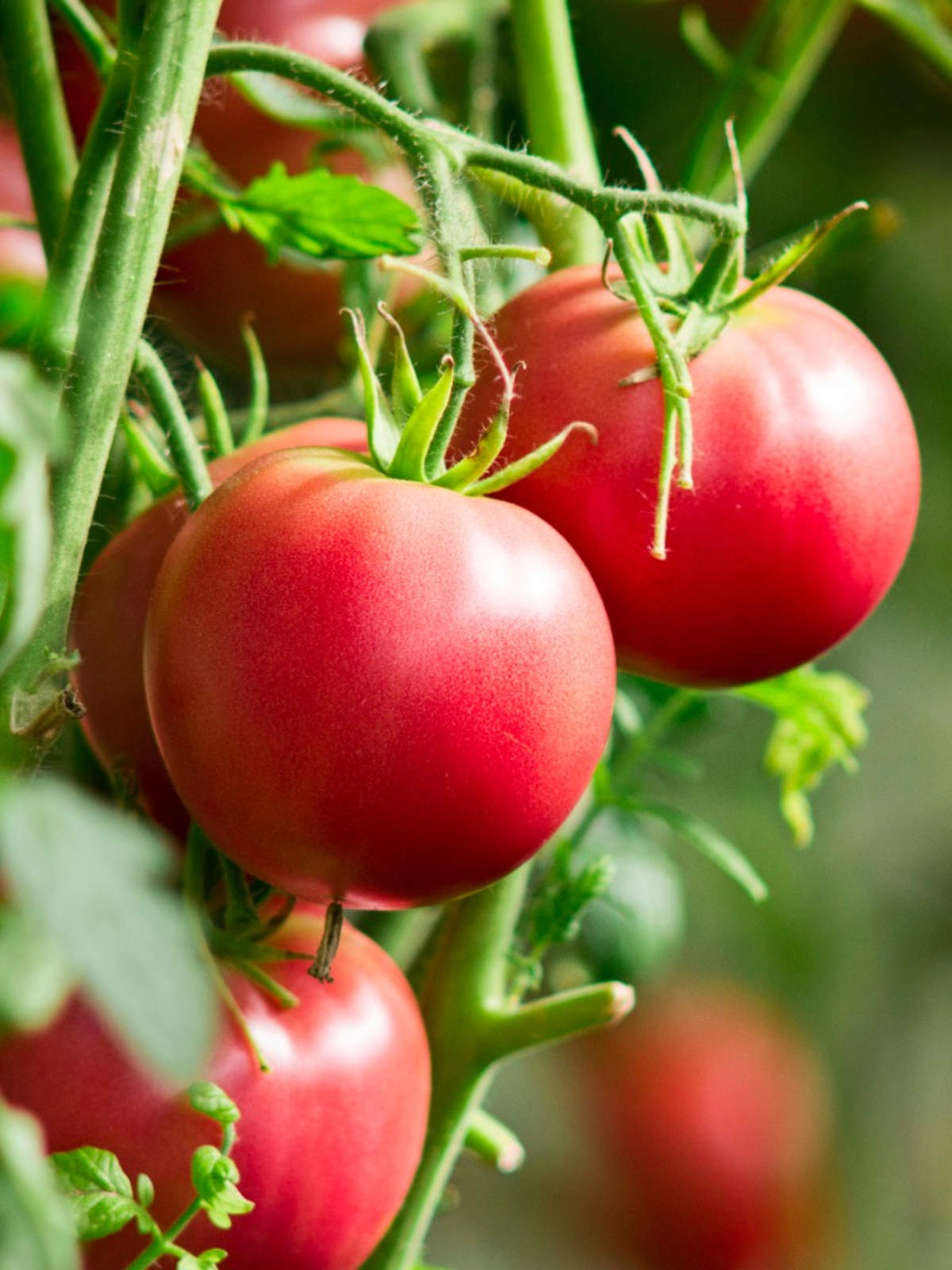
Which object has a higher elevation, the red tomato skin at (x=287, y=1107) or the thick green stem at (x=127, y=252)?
the thick green stem at (x=127, y=252)

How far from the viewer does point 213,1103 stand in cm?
32

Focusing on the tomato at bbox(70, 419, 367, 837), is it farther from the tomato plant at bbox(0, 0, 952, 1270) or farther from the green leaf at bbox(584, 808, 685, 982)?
the green leaf at bbox(584, 808, 685, 982)

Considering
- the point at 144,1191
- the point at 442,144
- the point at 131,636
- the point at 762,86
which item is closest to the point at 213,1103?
the point at 144,1191

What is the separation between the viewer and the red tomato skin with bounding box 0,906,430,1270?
346 mm

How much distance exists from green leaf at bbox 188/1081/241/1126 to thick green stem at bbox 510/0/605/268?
0.28 m

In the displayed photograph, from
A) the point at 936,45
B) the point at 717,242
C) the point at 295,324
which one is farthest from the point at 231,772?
the point at 936,45

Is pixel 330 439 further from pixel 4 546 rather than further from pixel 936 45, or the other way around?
pixel 936 45

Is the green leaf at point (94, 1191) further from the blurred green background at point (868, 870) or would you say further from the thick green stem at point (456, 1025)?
the blurred green background at point (868, 870)

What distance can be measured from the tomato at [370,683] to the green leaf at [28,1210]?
0.14 metres

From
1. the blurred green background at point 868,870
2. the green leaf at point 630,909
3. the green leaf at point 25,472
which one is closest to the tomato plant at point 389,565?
the green leaf at point 25,472

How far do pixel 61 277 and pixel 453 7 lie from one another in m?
0.35

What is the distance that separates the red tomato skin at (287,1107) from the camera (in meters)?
0.35

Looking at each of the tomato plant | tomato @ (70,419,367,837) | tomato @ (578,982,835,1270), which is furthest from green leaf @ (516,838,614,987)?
tomato @ (578,982,835,1270)

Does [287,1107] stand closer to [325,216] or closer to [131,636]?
[131,636]
